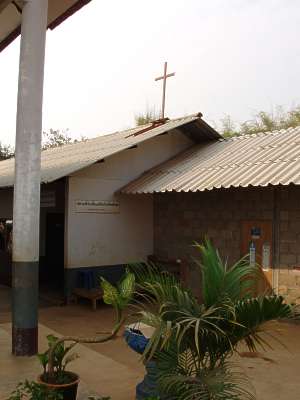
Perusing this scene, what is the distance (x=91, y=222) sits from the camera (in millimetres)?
10438

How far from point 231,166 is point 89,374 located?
5608 mm

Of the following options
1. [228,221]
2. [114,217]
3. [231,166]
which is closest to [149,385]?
[228,221]

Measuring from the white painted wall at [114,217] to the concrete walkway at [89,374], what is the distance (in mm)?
4000

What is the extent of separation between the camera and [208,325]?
3.17 metres

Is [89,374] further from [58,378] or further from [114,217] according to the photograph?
[114,217]

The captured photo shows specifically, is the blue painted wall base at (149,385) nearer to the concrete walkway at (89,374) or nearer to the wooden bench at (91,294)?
the concrete walkway at (89,374)

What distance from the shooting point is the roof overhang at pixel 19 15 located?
7395 millimetres

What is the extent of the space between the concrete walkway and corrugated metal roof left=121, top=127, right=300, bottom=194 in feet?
12.8

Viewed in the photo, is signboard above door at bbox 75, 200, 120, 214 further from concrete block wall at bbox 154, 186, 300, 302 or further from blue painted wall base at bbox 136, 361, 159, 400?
blue painted wall base at bbox 136, 361, 159, 400

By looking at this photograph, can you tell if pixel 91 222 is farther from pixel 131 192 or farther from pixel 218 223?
pixel 218 223

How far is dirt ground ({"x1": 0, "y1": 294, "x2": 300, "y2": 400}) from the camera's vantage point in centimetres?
511

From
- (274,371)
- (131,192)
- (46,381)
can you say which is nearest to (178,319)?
(46,381)

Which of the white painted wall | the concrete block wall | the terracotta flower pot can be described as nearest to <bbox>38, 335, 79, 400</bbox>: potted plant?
the terracotta flower pot

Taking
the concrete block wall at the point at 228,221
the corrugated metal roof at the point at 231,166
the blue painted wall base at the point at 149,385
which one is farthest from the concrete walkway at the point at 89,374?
the corrugated metal roof at the point at 231,166
